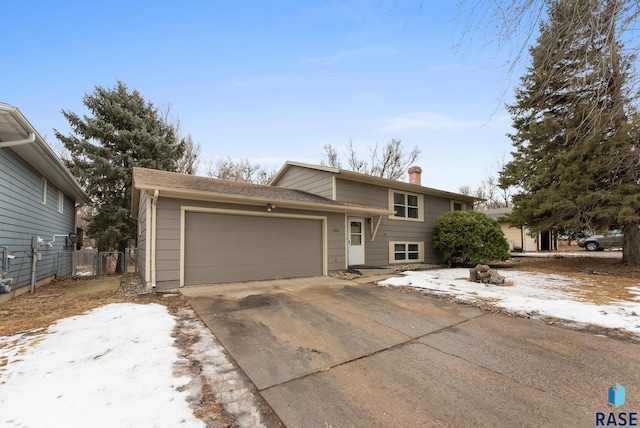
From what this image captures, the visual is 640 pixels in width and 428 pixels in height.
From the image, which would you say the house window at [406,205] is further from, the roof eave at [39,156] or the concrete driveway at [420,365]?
the roof eave at [39,156]

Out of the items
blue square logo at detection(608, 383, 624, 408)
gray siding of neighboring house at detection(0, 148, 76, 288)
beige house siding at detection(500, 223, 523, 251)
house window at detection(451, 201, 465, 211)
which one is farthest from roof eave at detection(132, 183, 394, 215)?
beige house siding at detection(500, 223, 523, 251)

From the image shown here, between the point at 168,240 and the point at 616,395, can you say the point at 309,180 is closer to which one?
the point at 168,240

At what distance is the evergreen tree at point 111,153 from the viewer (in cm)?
1348

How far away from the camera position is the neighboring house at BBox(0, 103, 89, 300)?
226 inches

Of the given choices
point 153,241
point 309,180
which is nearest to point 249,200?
point 153,241

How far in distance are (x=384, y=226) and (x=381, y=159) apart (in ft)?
50.7

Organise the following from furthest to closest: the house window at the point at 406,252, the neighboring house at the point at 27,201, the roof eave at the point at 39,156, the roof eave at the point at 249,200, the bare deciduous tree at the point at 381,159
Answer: the bare deciduous tree at the point at 381,159 → the house window at the point at 406,252 → the roof eave at the point at 249,200 → the neighboring house at the point at 27,201 → the roof eave at the point at 39,156

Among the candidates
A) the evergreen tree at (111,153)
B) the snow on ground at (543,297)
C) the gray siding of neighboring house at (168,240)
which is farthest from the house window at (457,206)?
the evergreen tree at (111,153)

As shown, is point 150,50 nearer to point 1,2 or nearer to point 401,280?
point 1,2

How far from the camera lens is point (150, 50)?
9.40 metres

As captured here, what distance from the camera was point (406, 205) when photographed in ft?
39.5

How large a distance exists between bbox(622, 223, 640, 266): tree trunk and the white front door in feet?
29.2

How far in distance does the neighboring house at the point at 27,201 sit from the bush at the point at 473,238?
41.0 feet

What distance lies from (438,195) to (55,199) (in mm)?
15156
